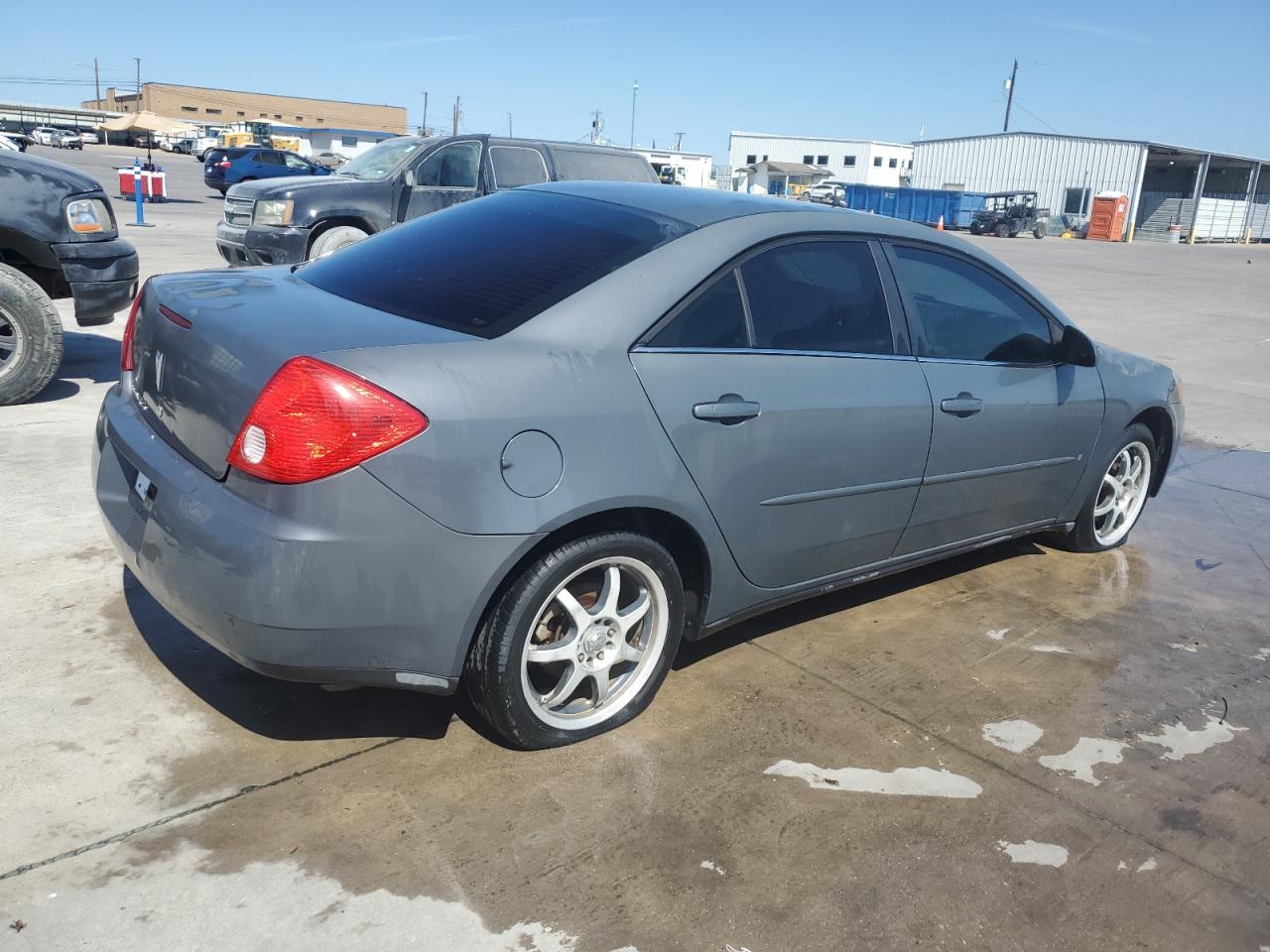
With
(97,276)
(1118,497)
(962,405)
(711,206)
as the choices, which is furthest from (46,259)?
(1118,497)

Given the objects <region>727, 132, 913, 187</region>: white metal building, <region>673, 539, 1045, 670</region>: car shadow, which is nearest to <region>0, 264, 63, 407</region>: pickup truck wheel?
<region>673, 539, 1045, 670</region>: car shadow

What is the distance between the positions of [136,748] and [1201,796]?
2.97 m

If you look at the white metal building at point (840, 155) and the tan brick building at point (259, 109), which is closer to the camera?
the white metal building at point (840, 155)

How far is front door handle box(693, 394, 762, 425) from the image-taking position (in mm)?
2932

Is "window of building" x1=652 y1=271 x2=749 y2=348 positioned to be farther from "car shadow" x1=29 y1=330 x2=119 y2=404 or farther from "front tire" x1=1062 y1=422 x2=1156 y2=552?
"car shadow" x1=29 y1=330 x2=119 y2=404

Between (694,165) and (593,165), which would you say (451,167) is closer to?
(593,165)

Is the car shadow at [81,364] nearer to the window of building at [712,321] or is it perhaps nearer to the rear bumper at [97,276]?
the rear bumper at [97,276]

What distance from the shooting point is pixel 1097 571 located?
4.80 m

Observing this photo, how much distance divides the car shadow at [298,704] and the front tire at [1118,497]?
313 cm

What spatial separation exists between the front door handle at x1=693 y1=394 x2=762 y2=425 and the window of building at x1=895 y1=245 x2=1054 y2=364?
38.8 inches

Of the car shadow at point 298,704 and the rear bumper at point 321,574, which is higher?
the rear bumper at point 321,574

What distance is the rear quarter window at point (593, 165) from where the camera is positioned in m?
11.1

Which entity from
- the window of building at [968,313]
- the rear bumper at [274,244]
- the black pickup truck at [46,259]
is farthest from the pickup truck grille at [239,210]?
the window of building at [968,313]

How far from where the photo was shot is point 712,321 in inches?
120
